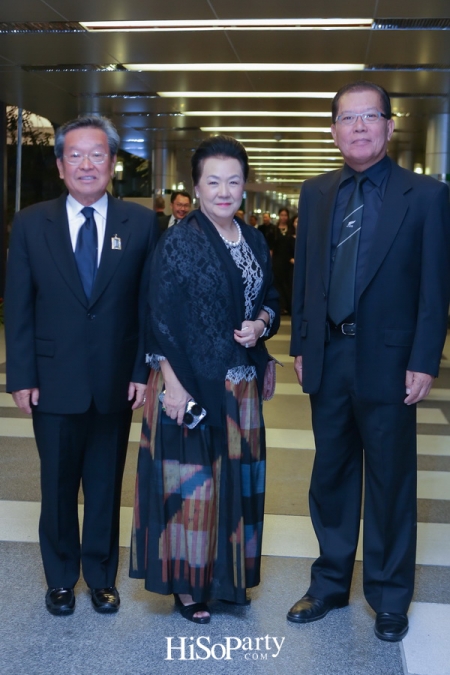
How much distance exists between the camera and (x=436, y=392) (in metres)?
8.66

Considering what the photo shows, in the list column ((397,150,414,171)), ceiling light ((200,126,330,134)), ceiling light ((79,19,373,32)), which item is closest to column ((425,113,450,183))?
ceiling light ((200,126,330,134))

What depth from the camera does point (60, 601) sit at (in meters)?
3.41

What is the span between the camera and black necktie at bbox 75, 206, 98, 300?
10.9ft

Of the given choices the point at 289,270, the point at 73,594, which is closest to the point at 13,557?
the point at 73,594

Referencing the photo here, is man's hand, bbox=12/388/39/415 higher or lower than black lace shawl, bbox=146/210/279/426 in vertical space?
lower

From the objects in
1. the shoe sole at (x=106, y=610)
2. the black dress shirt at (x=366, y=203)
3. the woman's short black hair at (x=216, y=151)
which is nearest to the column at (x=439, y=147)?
the black dress shirt at (x=366, y=203)

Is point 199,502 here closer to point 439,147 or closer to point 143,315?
point 143,315

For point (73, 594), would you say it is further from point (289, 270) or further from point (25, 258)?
point (289, 270)

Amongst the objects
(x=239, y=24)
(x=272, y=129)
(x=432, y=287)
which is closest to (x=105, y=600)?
(x=432, y=287)

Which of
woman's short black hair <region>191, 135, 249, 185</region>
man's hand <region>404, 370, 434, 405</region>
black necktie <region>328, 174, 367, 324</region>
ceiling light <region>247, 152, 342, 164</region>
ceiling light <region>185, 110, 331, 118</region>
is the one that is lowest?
man's hand <region>404, 370, 434, 405</region>

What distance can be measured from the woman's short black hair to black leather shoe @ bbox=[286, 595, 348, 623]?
65.1 inches

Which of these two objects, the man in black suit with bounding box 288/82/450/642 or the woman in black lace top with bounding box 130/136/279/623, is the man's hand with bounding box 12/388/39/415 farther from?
the man in black suit with bounding box 288/82/450/642

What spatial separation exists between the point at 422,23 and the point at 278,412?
4.51 meters

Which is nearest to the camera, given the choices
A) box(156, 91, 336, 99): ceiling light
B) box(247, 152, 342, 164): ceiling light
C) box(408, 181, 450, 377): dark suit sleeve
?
box(408, 181, 450, 377): dark suit sleeve
